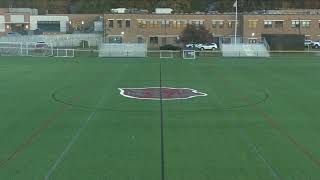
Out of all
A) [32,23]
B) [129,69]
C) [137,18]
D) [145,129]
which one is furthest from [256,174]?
[32,23]

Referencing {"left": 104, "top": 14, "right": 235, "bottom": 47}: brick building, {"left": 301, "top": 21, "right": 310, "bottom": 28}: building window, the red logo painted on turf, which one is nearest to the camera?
the red logo painted on turf

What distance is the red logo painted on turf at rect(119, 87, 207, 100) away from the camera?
68.4 feet

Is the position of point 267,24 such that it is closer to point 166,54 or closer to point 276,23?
point 276,23

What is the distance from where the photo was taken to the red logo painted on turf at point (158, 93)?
2083 centimetres

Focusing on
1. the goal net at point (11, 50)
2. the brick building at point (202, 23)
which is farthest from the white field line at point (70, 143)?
the brick building at point (202, 23)

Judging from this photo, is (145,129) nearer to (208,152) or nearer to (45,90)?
(208,152)

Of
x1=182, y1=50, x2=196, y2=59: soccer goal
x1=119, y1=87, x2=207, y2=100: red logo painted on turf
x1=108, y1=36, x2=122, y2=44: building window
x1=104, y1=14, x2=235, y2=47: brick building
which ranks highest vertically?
x1=104, y1=14, x2=235, y2=47: brick building

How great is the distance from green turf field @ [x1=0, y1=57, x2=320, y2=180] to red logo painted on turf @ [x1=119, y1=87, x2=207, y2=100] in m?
0.51

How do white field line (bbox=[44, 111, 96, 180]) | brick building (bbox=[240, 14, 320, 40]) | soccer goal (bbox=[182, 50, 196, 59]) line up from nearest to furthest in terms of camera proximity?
white field line (bbox=[44, 111, 96, 180])
soccer goal (bbox=[182, 50, 196, 59])
brick building (bbox=[240, 14, 320, 40])

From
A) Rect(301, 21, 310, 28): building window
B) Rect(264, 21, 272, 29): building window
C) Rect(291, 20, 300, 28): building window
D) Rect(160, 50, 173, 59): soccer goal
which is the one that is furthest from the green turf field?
Rect(301, 21, 310, 28): building window

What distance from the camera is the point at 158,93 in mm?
22031

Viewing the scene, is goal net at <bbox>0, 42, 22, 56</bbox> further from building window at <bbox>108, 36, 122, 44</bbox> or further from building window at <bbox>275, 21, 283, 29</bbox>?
building window at <bbox>275, 21, 283, 29</bbox>

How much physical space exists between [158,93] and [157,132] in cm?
780

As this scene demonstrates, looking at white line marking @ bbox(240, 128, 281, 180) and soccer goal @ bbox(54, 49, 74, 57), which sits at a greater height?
soccer goal @ bbox(54, 49, 74, 57)
